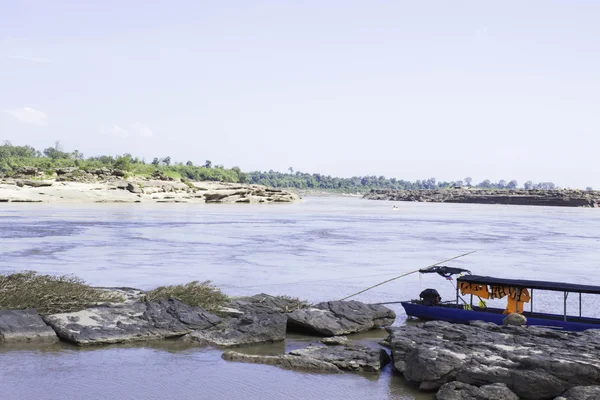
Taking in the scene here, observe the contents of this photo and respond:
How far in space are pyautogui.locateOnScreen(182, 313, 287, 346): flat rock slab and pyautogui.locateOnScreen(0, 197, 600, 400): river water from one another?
34 cm

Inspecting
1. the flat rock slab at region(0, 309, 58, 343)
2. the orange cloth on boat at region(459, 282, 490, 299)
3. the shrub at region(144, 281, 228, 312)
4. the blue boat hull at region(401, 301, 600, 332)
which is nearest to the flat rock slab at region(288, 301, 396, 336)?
the blue boat hull at region(401, 301, 600, 332)

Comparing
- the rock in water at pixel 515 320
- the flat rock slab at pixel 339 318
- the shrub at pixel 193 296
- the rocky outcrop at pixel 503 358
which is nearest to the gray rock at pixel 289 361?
the rocky outcrop at pixel 503 358

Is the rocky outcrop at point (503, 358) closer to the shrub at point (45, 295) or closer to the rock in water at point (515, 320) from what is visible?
the rock in water at point (515, 320)

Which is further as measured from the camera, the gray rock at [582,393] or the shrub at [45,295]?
the shrub at [45,295]

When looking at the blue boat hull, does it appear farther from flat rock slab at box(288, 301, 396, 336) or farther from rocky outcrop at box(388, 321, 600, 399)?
rocky outcrop at box(388, 321, 600, 399)

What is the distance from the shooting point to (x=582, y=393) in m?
10.2

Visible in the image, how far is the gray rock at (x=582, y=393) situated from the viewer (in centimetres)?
1013

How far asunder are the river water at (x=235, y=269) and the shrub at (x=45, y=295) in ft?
5.12

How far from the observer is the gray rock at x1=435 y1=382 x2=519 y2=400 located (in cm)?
1049

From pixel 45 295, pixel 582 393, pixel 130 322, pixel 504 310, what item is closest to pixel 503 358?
pixel 582 393

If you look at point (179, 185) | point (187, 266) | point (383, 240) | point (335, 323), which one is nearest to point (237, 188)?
point (179, 185)

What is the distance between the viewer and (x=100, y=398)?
1091 centimetres

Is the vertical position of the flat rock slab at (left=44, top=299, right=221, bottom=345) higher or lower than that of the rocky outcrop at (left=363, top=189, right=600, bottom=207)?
lower

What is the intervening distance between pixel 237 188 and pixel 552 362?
94334mm
